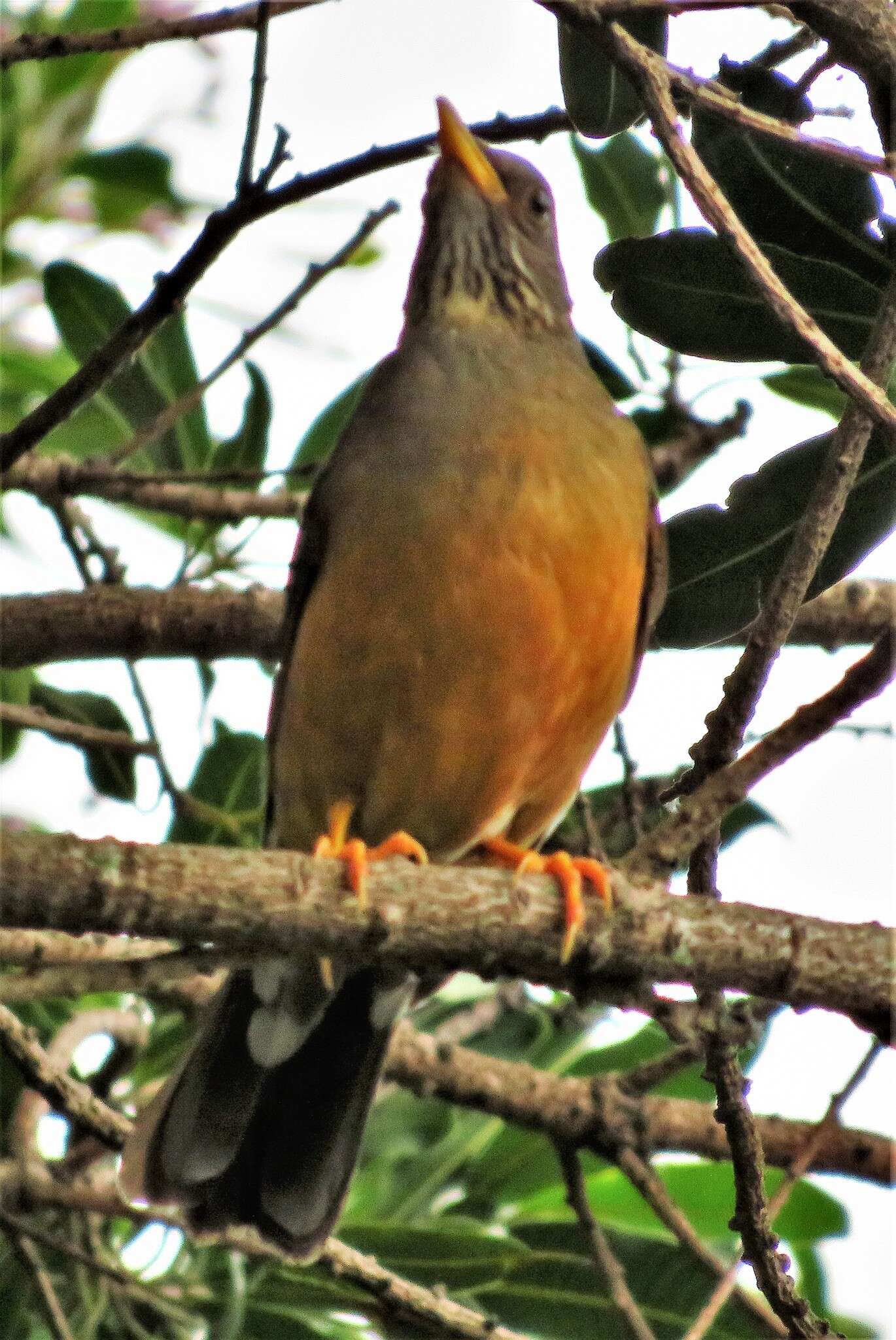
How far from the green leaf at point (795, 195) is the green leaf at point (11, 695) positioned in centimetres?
261

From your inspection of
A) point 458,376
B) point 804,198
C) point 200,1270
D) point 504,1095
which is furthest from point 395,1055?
point 804,198

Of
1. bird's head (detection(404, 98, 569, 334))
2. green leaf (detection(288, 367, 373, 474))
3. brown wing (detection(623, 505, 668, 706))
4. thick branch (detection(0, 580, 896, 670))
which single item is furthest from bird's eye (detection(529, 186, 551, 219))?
thick branch (detection(0, 580, 896, 670))

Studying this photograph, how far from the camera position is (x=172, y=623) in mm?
4883

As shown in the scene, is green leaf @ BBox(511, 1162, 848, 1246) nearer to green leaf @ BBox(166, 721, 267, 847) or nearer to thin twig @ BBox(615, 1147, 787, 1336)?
thin twig @ BBox(615, 1147, 787, 1336)

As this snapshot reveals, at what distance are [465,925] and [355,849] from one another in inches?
14.8

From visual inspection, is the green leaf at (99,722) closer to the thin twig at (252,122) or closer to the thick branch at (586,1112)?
the thick branch at (586,1112)

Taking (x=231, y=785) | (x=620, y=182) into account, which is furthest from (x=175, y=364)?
(x=620, y=182)

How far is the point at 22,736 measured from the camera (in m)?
5.38

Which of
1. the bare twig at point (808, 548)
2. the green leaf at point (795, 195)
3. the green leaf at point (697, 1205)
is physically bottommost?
the green leaf at point (697, 1205)

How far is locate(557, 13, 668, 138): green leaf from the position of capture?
3566mm

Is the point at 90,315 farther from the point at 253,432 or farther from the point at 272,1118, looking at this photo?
the point at 272,1118

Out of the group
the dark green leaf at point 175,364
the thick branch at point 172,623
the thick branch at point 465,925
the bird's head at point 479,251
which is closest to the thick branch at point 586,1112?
the thick branch at point 172,623

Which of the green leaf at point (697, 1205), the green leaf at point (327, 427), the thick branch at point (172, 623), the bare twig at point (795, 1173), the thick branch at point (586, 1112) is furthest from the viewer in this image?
the green leaf at point (327, 427)

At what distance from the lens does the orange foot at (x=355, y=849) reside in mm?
2885
